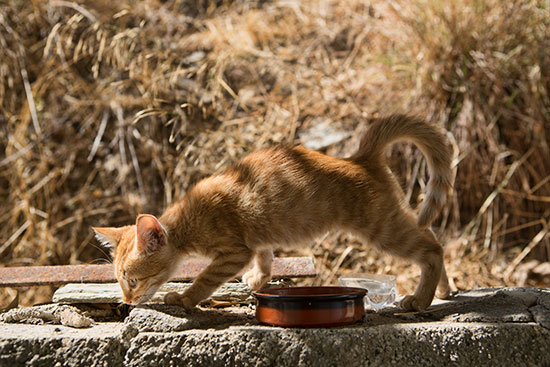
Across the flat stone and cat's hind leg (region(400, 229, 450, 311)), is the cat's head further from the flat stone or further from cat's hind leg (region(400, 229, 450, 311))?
cat's hind leg (region(400, 229, 450, 311))

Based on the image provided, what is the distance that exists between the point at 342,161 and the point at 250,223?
47 cm

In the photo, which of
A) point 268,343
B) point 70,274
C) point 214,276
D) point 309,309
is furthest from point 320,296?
point 70,274

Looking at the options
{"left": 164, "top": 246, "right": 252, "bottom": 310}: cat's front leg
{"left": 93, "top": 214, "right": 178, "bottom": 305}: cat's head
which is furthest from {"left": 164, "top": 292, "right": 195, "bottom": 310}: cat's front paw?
{"left": 93, "top": 214, "right": 178, "bottom": 305}: cat's head

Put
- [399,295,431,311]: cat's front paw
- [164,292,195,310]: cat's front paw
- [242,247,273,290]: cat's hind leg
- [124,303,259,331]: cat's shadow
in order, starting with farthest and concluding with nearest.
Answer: [242,247,273,290]: cat's hind leg
[399,295,431,311]: cat's front paw
[164,292,195,310]: cat's front paw
[124,303,259,331]: cat's shadow

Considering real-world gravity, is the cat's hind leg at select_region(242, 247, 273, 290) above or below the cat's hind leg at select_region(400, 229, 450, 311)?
below

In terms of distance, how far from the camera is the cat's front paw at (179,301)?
2016 mm

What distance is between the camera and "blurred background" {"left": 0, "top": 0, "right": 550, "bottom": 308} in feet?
12.4

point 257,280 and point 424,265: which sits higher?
point 424,265

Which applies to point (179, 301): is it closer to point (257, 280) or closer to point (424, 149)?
point (257, 280)

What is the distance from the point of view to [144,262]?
208 cm

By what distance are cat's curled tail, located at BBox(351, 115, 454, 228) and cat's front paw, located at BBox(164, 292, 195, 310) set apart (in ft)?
2.95

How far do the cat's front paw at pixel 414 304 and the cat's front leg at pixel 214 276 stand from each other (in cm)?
64

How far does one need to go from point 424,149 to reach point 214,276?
39.6 inches

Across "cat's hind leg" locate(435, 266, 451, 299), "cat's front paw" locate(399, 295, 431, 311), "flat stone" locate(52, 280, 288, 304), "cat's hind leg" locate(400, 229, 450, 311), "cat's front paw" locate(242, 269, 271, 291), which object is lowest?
"flat stone" locate(52, 280, 288, 304)
